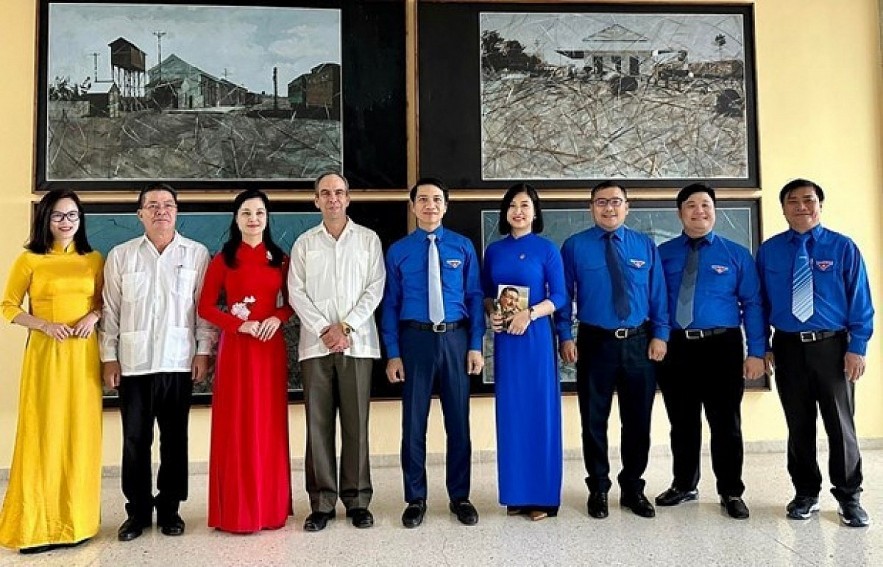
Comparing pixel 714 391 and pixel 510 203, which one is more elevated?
pixel 510 203

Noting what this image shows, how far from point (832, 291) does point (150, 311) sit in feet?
11.0

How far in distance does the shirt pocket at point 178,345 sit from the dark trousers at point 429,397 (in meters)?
1.06

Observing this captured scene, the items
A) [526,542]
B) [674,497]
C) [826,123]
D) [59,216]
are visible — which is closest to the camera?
[526,542]

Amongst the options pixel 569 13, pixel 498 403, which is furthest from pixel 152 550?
pixel 569 13

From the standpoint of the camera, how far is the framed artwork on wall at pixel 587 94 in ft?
15.4

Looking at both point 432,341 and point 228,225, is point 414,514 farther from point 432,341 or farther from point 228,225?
point 228,225

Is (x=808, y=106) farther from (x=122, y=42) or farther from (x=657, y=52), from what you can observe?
(x=122, y=42)

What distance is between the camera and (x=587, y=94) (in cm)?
478

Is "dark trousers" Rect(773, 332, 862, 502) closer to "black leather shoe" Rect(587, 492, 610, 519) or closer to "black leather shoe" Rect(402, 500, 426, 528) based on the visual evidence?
"black leather shoe" Rect(587, 492, 610, 519)

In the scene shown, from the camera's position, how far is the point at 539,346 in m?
3.36

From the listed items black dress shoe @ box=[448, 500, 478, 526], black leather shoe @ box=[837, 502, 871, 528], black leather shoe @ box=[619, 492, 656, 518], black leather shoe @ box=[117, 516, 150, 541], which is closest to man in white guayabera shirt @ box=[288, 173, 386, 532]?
black dress shoe @ box=[448, 500, 478, 526]

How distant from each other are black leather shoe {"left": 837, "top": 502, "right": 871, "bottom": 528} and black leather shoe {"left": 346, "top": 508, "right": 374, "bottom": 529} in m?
2.32

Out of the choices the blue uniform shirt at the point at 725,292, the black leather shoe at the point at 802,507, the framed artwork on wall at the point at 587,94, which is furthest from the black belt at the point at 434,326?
the black leather shoe at the point at 802,507

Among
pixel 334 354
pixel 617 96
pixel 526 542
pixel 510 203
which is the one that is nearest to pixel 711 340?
pixel 510 203
